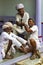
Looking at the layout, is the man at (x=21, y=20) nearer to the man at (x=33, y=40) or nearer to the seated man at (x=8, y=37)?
the man at (x=33, y=40)

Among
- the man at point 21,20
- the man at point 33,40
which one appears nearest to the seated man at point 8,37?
the man at point 33,40

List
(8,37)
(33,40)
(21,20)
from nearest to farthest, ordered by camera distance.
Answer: (8,37), (33,40), (21,20)

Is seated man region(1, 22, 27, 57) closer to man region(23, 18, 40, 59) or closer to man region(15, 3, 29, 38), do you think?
man region(23, 18, 40, 59)

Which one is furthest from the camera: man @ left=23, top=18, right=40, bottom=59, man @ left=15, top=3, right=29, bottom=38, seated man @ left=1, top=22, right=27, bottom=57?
man @ left=15, top=3, right=29, bottom=38

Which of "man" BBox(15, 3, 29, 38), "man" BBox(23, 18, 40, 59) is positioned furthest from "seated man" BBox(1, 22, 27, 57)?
"man" BBox(15, 3, 29, 38)

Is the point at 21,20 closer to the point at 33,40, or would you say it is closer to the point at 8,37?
the point at 33,40

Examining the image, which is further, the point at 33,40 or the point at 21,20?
the point at 21,20

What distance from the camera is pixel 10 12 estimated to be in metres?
4.65

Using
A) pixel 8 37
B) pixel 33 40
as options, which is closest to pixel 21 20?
pixel 33 40

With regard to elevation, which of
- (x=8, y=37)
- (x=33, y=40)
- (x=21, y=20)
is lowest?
(x=33, y=40)

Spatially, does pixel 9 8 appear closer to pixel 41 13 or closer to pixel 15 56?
pixel 41 13

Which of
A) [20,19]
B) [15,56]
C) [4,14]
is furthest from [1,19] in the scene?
[15,56]

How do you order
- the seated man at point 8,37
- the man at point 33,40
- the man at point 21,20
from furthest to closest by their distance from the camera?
the man at point 21,20 → the man at point 33,40 → the seated man at point 8,37

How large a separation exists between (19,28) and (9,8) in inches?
52.3
